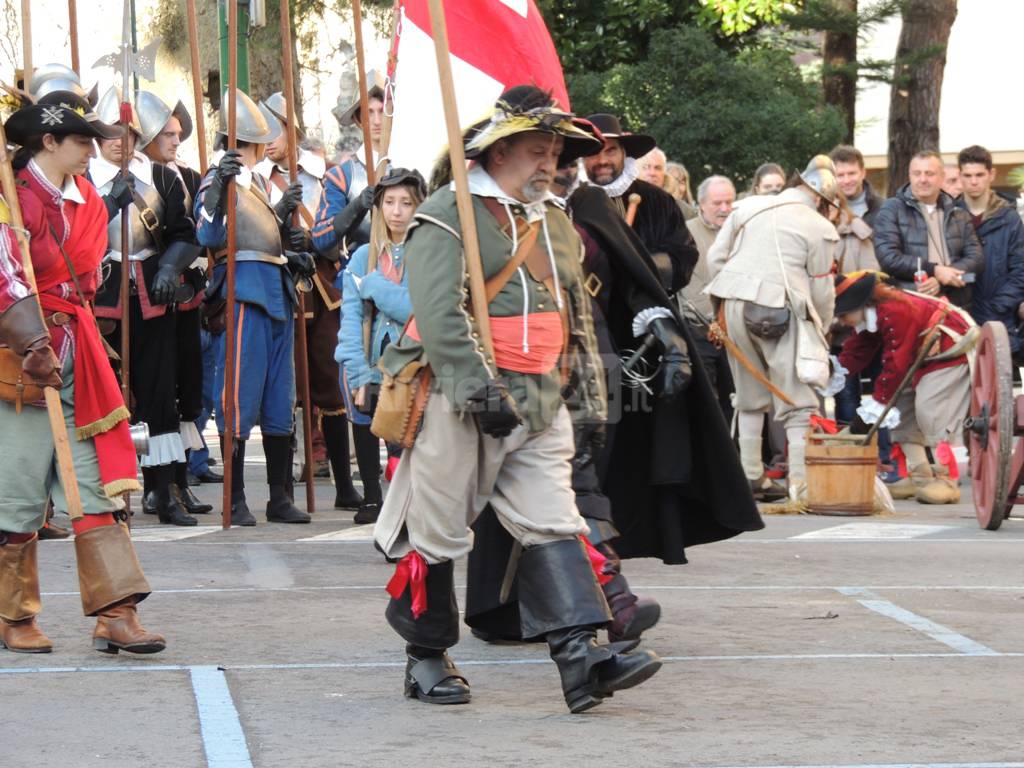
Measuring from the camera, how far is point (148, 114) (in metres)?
10.1

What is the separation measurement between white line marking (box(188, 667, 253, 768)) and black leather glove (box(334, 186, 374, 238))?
159 inches

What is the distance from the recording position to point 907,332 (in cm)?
1145

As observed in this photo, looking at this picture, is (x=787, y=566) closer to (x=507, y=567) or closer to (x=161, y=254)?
(x=507, y=567)

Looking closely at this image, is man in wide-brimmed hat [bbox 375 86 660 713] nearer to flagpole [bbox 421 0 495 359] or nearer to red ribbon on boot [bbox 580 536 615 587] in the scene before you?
flagpole [bbox 421 0 495 359]

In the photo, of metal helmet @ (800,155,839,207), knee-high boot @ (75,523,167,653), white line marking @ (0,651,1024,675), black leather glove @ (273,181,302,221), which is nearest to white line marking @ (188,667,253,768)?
white line marking @ (0,651,1024,675)

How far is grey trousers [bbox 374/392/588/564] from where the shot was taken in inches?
216

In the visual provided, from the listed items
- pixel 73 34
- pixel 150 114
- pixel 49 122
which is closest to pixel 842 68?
pixel 150 114

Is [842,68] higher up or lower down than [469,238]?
higher up

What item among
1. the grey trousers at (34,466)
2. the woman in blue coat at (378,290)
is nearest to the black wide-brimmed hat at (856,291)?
the woman in blue coat at (378,290)

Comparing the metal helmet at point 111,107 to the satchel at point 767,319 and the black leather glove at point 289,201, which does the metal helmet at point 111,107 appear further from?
the satchel at point 767,319

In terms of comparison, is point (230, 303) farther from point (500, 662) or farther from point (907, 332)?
point (907, 332)

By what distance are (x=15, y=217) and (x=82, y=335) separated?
0.45 m

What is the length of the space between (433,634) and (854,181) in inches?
311

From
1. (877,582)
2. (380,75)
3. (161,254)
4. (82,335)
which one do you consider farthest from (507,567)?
(380,75)
